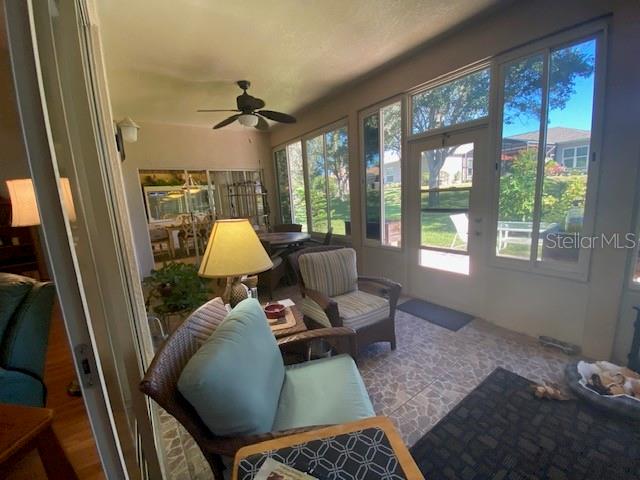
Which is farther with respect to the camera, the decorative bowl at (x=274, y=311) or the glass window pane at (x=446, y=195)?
the glass window pane at (x=446, y=195)

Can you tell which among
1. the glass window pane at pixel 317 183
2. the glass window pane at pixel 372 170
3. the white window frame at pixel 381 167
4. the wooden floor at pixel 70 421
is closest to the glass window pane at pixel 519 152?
the white window frame at pixel 381 167

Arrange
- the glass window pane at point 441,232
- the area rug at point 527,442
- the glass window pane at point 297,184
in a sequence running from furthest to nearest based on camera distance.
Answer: the glass window pane at point 297,184 < the glass window pane at point 441,232 < the area rug at point 527,442

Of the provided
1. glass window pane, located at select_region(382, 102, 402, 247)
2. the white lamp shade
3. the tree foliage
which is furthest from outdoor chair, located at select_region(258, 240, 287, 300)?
the tree foliage

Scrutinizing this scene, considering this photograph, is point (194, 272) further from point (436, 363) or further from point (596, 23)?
point (596, 23)

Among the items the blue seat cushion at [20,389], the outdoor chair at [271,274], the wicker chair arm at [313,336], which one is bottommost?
the outdoor chair at [271,274]

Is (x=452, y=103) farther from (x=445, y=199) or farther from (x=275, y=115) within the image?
(x=275, y=115)

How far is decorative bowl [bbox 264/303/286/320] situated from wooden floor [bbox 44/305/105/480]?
3.30 feet

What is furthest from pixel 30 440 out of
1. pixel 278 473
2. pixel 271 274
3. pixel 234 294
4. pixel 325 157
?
pixel 325 157

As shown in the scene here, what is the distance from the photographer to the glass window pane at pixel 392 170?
11.0 feet

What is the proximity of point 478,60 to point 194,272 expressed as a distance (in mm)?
3267

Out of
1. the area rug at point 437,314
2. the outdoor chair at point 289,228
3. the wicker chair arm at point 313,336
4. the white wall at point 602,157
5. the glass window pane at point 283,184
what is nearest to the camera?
the wicker chair arm at point 313,336

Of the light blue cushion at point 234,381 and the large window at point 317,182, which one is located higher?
the large window at point 317,182

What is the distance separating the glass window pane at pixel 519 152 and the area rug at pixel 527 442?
1.32m

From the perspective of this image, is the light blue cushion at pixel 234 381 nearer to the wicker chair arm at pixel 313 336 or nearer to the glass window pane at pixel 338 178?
the wicker chair arm at pixel 313 336
